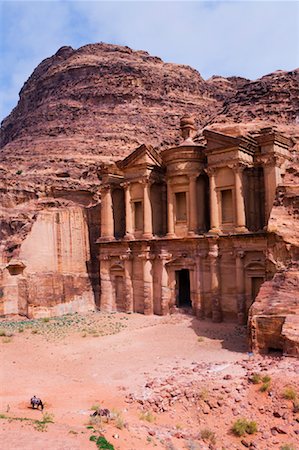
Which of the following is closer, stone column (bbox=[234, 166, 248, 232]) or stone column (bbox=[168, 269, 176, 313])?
stone column (bbox=[234, 166, 248, 232])

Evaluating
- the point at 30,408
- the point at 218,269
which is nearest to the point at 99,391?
the point at 30,408

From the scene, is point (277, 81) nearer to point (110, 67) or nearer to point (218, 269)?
point (218, 269)

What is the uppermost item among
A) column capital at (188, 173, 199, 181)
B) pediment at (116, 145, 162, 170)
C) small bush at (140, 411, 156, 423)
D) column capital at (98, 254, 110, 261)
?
pediment at (116, 145, 162, 170)

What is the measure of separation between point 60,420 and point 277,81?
117 ft

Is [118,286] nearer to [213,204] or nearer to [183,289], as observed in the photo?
[183,289]

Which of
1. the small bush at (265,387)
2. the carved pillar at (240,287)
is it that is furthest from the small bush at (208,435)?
the carved pillar at (240,287)

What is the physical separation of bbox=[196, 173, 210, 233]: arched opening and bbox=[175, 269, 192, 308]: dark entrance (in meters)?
3.56

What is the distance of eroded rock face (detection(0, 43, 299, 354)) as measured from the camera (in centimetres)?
3228

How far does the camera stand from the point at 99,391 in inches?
Answer: 713

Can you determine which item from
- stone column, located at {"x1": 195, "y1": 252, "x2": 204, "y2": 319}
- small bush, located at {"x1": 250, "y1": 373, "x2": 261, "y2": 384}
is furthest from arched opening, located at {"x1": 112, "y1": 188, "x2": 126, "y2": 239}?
small bush, located at {"x1": 250, "y1": 373, "x2": 261, "y2": 384}

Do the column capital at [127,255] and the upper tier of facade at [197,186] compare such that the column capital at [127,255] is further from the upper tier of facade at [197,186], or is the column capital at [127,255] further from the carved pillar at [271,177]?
the carved pillar at [271,177]

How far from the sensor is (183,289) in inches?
1372

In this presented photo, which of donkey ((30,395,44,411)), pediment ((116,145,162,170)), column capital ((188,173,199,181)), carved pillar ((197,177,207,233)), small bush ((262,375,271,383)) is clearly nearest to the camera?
donkey ((30,395,44,411))

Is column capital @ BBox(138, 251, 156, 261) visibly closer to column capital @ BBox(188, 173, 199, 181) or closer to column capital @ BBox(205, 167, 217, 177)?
column capital @ BBox(188, 173, 199, 181)
